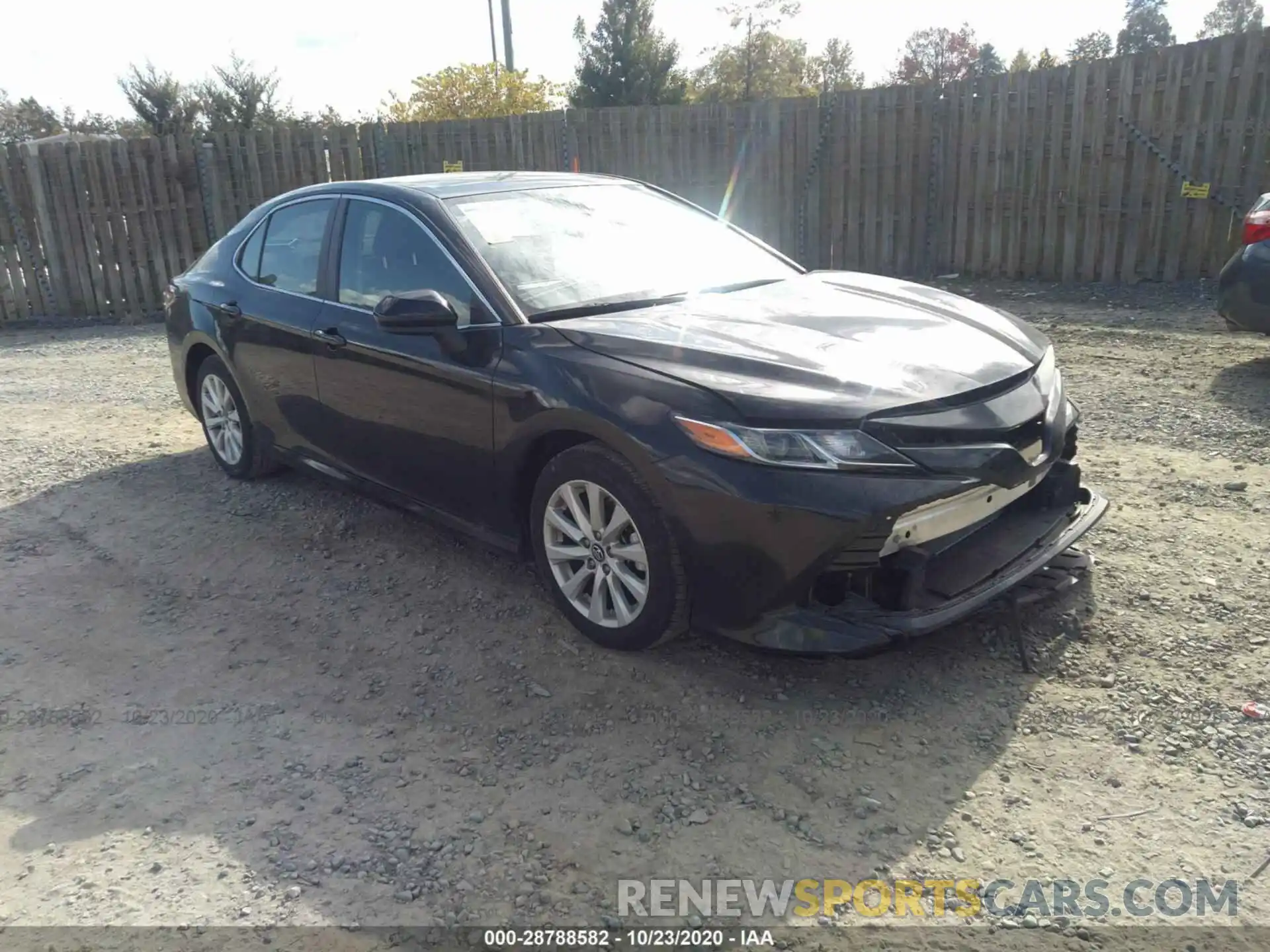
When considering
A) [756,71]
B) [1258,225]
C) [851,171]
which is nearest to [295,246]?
[1258,225]

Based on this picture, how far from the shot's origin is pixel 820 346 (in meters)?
3.57

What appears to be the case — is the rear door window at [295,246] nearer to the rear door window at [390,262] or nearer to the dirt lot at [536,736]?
the rear door window at [390,262]

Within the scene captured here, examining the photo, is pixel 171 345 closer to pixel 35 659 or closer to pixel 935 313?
pixel 35 659

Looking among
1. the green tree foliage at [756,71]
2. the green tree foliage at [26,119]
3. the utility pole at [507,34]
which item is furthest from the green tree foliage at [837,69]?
the green tree foliage at [26,119]

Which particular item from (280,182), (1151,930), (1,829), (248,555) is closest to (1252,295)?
(1151,930)

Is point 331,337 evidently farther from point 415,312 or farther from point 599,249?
point 599,249

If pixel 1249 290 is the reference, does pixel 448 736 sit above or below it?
below

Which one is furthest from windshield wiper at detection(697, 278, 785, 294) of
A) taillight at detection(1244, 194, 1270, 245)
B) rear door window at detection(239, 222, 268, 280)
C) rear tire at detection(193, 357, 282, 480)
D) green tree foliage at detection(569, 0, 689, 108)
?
green tree foliage at detection(569, 0, 689, 108)

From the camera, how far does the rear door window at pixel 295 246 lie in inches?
195

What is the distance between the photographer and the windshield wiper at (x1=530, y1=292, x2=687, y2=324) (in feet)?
12.9

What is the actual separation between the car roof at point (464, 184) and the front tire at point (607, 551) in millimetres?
1598

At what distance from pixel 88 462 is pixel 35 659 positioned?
290 cm

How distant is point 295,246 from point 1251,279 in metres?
6.14

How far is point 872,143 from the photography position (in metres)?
12.0
